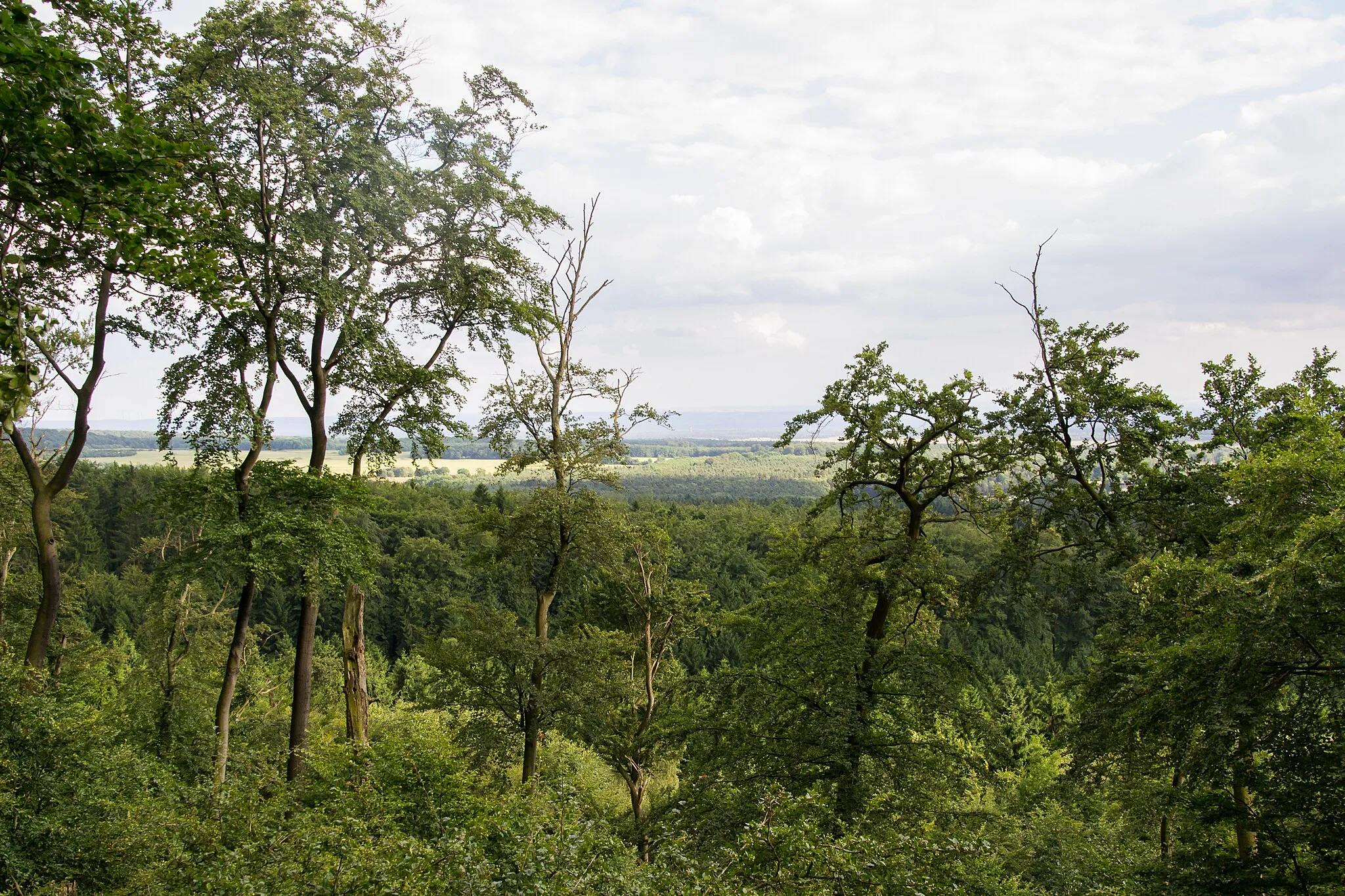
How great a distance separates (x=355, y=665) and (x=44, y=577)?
14.4 ft

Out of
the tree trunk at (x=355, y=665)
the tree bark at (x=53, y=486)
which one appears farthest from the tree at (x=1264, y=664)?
the tree bark at (x=53, y=486)

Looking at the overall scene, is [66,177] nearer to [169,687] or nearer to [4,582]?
[4,582]

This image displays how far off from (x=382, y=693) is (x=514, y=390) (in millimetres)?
23888

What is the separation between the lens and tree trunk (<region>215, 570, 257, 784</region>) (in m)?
10.8

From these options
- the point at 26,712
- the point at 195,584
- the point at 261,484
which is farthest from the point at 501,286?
the point at 26,712

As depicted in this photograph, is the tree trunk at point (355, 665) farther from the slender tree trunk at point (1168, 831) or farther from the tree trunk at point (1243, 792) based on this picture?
the slender tree trunk at point (1168, 831)

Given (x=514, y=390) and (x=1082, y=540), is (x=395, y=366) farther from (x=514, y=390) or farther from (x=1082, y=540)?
(x=1082, y=540)

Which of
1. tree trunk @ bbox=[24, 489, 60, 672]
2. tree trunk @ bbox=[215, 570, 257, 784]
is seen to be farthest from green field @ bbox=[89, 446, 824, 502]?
tree trunk @ bbox=[24, 489, 60, 672]

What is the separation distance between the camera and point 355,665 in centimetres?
1181

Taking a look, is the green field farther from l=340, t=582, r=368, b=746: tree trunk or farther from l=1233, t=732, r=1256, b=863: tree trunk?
l=1233, t=732, r=1256, b=863: tree trunk

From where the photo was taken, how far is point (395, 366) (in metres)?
11.4

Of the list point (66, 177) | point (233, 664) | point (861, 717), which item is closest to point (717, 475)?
point (233, 664)

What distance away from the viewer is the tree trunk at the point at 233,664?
1077 centimetres

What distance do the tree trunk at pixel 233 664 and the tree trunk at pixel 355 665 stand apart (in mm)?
1430
